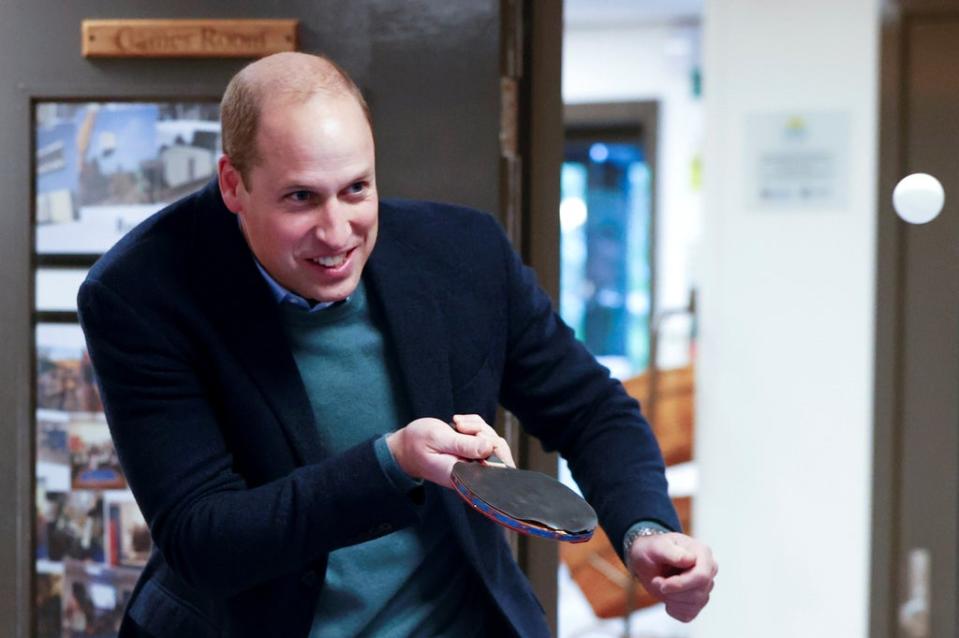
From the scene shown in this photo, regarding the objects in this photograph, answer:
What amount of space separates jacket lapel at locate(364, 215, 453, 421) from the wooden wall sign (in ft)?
1.88

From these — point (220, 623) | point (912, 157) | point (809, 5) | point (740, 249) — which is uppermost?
point (809, 5)

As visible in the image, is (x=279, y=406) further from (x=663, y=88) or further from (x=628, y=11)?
(x=663, y=88)

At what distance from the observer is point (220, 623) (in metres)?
1.22

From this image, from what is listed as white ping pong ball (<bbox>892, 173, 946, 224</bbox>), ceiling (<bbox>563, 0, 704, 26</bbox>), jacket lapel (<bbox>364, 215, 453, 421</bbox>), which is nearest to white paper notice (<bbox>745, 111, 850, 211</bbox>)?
white ping pong ball (<bbox>892, 173, 946, 224</bbox>)

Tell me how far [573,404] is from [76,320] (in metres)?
0.88

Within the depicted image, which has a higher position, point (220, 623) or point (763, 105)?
point (763, 105)

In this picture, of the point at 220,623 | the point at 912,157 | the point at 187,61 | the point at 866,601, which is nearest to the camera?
the point at 220,623

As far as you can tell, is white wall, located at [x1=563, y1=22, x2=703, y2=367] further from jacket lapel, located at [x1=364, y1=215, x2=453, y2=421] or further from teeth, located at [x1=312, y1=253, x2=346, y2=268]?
teeth, located at [x1=312, y1=253, x2=346, y2=268]

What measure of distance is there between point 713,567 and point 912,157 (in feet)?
5.17

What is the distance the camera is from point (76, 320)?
181 centimetres

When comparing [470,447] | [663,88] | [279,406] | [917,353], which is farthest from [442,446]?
[663,88]

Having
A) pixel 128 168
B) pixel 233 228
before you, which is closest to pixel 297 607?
pixel 233 228

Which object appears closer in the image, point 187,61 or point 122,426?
point 122,426

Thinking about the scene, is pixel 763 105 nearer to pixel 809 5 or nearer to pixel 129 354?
pixel 809 5
